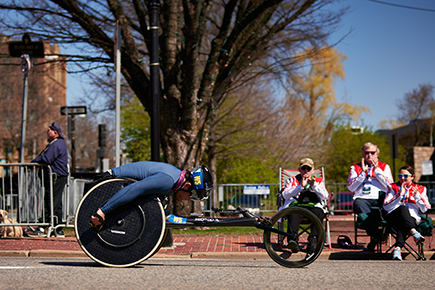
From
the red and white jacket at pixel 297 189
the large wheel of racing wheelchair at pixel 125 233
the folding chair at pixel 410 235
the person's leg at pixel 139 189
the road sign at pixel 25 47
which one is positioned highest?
the road sign at pixel 25 47

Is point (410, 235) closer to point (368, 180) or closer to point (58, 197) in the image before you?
point (368, 180)

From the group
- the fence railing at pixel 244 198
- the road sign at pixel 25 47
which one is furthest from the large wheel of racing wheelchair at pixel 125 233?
the fence railing at pixel 244 198

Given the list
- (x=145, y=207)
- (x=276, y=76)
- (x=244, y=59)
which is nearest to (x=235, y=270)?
(x=145, y=207)

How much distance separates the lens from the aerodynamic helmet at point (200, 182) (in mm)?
5348

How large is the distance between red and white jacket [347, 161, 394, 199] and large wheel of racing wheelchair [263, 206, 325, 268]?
277cm

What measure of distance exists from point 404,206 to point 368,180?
988mm

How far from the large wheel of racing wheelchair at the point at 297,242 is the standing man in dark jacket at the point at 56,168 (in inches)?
194

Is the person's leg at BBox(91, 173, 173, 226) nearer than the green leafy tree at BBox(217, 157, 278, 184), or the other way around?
the person's leg at BBox(91, 173, 173, 226)

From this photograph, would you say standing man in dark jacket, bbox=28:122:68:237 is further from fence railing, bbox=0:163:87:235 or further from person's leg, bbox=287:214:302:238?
person's leg, bbox=287:214:302:238

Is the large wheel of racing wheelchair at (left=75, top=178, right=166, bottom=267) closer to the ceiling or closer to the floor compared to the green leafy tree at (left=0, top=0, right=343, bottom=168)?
closer to the floor

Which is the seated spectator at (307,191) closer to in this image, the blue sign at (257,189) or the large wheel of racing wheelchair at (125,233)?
the large wheel of racing wheelchair at (125,233)

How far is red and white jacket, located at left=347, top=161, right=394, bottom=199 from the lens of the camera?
8.10 meters

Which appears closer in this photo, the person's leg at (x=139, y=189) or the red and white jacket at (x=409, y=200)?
the person's leg at (x=139, y=189)

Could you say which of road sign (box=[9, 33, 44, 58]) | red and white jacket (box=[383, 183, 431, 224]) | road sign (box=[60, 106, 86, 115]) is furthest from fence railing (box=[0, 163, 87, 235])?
road sign (box=[60, 106, 86, 115])
